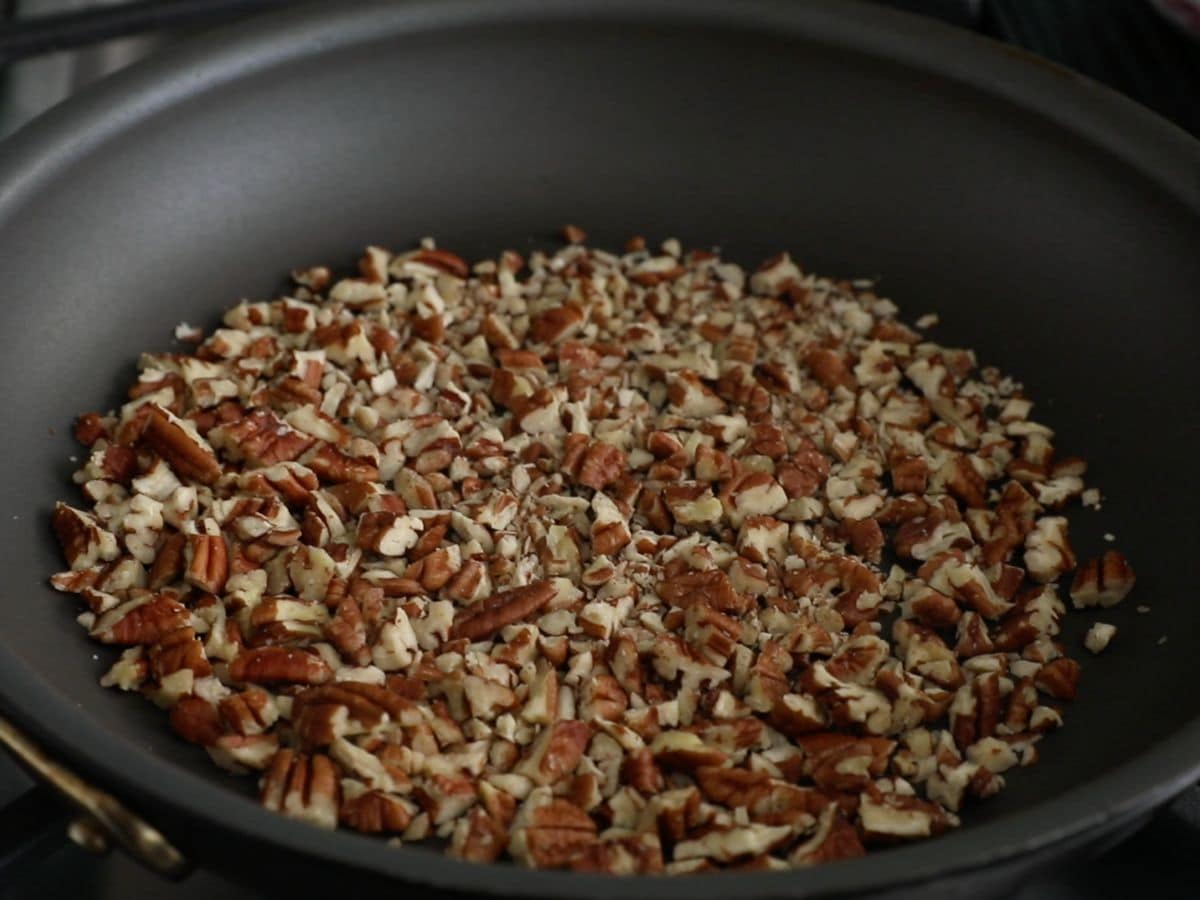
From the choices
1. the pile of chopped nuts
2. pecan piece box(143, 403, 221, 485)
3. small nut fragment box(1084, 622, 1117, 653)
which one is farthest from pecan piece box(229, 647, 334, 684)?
small nut fragment box(1084, 622, 1117, 653)

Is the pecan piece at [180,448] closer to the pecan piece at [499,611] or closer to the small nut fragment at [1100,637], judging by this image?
the pecan piece at [499,611]

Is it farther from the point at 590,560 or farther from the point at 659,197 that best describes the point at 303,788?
the point at 659,197

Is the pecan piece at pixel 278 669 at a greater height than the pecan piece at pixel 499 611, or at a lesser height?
lesser

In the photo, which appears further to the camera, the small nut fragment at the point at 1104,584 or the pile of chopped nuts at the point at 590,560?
the small nut fragment at the point at 1104,584

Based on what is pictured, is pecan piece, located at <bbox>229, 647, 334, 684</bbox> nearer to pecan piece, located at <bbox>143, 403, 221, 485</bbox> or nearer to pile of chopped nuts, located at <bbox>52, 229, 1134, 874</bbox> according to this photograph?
pile of chopped nuts, located at <bbox>52, 229, 1134, 874</bbox>

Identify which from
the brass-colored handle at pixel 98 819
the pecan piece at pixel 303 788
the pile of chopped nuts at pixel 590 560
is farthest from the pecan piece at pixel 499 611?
the brass-colored handle at pixel 98 819

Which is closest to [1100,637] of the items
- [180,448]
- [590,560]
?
[590,560]

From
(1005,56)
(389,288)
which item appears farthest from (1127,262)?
(389,288)
